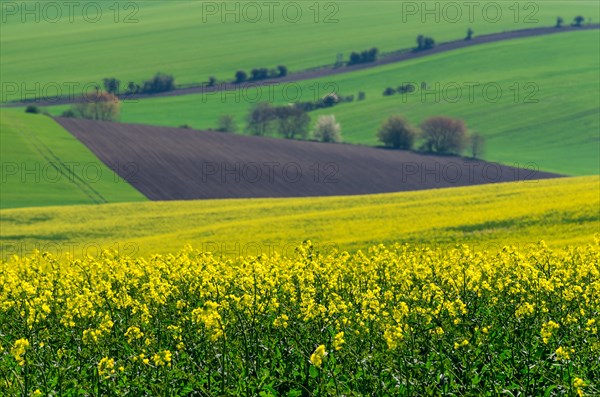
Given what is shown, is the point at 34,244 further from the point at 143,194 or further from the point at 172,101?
the point at 172,101

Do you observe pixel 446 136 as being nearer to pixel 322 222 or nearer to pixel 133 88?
pixel 133 88

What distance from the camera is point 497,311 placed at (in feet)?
41.4

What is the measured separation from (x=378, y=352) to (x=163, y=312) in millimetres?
3375

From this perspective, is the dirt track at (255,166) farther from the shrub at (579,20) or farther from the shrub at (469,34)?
the shrub at (579,20)

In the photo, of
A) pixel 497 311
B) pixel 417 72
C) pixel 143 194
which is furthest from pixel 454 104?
pixel 497 311

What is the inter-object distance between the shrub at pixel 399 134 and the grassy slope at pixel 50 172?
3153 cm

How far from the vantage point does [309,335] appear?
442 inches

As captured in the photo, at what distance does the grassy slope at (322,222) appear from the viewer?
3238 cm

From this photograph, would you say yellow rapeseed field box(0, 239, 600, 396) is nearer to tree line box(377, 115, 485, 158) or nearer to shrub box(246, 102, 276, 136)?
tree line box(377, 115, 485, 158)

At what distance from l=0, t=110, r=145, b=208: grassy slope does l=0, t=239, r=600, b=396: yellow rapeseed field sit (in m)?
53.2

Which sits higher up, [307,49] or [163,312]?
[307,49]

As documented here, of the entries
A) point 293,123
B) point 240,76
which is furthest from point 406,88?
point 293,123

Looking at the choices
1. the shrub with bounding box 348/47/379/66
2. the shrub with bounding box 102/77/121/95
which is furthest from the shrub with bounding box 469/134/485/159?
the shrub with bounding box 102/77/121/95

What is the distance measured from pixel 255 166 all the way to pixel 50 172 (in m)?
15.4
